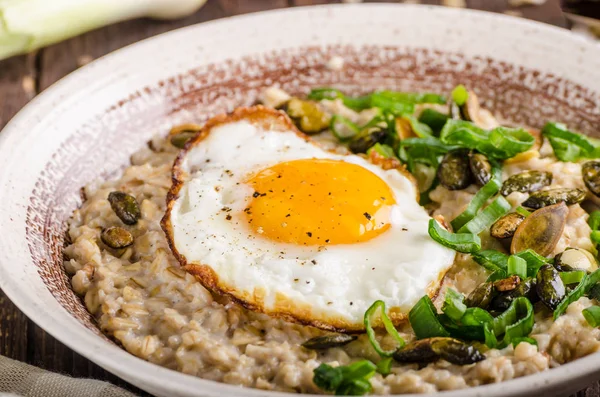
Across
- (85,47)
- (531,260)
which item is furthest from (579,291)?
(85,47)

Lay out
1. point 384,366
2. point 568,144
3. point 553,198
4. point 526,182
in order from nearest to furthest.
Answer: point 384,366 → point 553,198 → point 526,182 → point 568,144

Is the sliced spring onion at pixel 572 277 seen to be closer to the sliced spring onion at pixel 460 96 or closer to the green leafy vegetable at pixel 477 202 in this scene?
the green leafy vegetable at pixel 477 202

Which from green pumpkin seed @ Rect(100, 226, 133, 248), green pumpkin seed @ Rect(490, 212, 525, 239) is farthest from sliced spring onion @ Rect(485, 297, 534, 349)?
green pumpkin seed @ Rect(100, 226, 133, 248)

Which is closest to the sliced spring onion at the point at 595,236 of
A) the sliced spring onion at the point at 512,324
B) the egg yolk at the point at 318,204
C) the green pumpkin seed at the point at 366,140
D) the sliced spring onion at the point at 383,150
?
the sliced spring onion at the point at 512,324

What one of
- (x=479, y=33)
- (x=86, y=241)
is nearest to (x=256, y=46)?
(x=479, y=33)

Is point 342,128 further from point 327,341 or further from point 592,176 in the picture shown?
point 327,341

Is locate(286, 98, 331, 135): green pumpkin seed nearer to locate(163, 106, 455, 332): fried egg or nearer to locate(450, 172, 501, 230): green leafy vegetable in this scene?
locate(163, 106, 455, 332): fried egg
